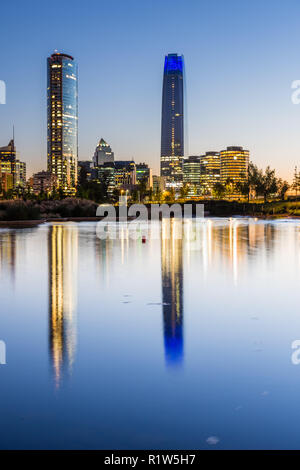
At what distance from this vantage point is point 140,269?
1205cm

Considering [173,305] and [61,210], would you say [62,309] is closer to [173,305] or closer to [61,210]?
[173,305]

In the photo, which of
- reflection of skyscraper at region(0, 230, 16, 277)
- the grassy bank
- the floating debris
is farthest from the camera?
the grassy bank

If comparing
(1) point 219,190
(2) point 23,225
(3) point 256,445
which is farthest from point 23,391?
(1) point 219,190

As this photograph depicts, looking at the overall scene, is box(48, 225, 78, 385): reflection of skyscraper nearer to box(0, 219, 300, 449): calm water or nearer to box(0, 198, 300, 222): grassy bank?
box(0, 219, 300, 449): calm water

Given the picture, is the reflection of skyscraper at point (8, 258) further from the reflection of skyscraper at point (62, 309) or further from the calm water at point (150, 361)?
the calm water at point (150, 361)

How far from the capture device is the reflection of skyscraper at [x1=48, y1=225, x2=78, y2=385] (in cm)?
520

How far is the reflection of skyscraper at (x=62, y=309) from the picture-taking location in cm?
520

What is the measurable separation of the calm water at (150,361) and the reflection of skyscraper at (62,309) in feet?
A: 0.08

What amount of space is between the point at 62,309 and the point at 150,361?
2901 mm

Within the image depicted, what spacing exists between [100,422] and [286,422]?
1.40 metres

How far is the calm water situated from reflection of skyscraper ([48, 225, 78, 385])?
0.08 ft

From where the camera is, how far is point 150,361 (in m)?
4.97

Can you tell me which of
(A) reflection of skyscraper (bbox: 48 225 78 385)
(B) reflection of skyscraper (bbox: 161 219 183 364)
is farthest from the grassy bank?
(B) reflection of skyscraper (bbox: 161 219 183 364)

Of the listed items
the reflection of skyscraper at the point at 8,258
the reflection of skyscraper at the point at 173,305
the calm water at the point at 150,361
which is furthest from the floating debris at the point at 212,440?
the reflection of skyscraper at the point at 8,258
